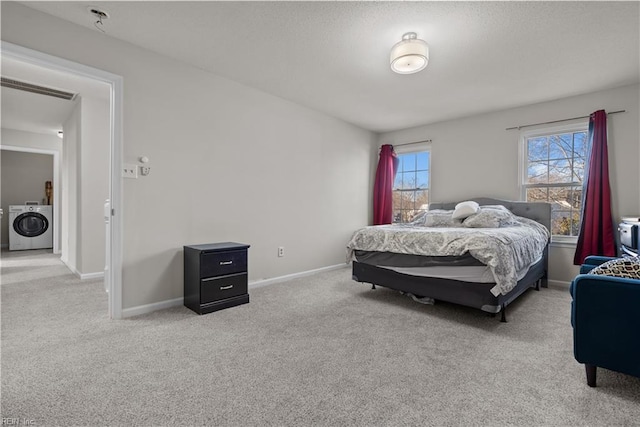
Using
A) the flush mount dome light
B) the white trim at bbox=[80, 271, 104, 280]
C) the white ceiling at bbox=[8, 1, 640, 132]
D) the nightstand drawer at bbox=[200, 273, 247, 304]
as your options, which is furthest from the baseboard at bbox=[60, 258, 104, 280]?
the flush mount dome light

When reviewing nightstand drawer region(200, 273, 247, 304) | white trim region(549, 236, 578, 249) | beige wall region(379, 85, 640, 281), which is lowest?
nightstand drawer region(200, 273, 247, 304)

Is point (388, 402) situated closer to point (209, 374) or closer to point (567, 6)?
point (209, 374)

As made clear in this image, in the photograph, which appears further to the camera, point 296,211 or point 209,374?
point 296,211

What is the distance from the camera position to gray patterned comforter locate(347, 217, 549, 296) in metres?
2.38

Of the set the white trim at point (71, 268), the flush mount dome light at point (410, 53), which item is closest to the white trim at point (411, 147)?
the flush mount dome light at point (410, 53)

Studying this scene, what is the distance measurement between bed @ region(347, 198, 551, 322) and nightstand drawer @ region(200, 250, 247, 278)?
123cm

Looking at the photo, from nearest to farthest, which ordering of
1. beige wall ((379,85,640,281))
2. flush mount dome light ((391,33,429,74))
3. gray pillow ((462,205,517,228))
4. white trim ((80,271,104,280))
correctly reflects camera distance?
flush mount dome light ((391,33,429,74)) → beige wall ((379,85,640,281)) → gray pillow ((462,205,517,228)) → white trim ((80,271,104,280))

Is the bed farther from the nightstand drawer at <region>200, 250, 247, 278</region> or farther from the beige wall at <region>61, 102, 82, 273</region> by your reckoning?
the beige wall at <region>61, 102, 82, 273</region>

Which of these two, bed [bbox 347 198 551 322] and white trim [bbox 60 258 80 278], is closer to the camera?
bed [bbox 347 198 551 322]

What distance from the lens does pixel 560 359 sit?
1.92 meters

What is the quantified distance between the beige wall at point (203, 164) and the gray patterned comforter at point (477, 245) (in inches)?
45.5

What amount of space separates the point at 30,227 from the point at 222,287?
6474mm

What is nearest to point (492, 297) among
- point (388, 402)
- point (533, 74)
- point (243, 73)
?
point (388, 402)

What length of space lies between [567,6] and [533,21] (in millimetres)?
203
